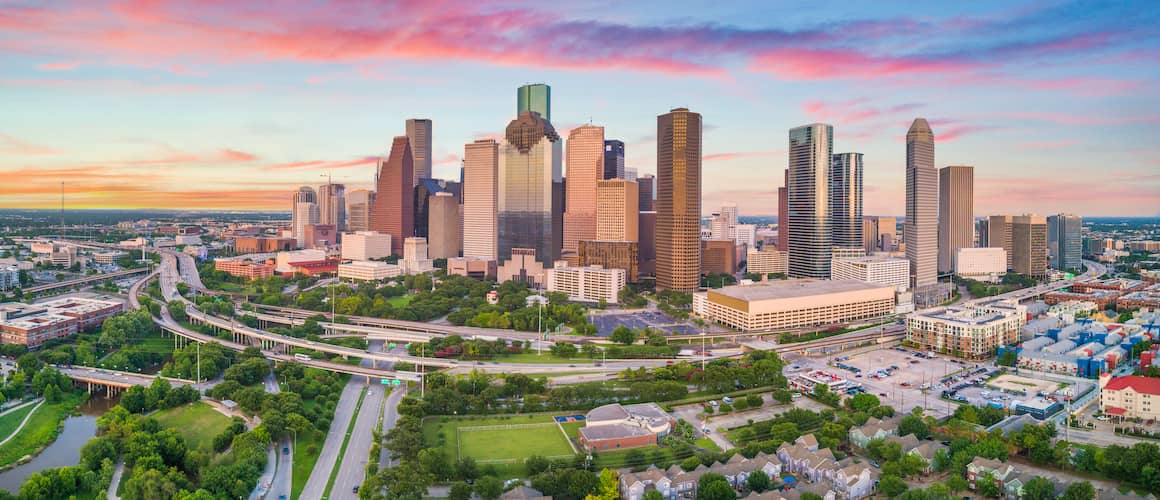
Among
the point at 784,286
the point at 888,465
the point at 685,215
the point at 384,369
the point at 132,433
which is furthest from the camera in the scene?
the point at 685,215

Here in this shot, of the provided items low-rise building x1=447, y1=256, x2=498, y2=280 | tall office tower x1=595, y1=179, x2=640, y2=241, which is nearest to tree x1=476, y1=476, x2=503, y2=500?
tall office tower x1=595, y1=179, x2=640, y2=241

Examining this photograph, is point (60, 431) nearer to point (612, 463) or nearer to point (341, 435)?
point (341, 435)

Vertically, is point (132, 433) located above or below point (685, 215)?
below

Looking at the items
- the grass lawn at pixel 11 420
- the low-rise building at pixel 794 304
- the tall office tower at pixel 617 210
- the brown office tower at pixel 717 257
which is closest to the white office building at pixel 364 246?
the tall office tower at pixel 617 210

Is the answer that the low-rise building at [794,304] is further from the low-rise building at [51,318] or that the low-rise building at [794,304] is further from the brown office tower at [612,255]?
the low-rise building at [51,318]

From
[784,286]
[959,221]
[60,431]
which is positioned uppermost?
[959,221]

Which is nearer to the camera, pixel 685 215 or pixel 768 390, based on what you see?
pixel 768 390

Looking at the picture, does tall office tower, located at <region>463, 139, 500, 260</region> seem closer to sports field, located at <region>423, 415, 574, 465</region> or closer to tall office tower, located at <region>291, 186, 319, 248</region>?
tall office tower, located at <region>291, 186, 319, 248</region>

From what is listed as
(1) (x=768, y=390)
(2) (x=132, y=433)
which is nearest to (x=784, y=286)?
(1) (x=768, y=390)

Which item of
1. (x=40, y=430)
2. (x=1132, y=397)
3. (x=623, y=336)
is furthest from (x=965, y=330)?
(x=40, y=430)

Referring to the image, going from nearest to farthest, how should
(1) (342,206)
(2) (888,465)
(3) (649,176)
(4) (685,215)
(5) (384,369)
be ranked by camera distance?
(2) (888,465), (5) (384,369), (4) (685,215), (3) (649,176), (1) (342,206)
